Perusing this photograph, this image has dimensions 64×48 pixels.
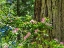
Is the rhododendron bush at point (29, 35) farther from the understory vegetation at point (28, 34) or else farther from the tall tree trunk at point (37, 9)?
the tall tree trunk at point (37, 9)

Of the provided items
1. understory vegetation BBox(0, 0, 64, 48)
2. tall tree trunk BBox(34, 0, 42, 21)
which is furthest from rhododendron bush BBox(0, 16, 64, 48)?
tall tree trunk BBox(34, 0, 42, 21)

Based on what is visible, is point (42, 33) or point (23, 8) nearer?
point (42, 33)

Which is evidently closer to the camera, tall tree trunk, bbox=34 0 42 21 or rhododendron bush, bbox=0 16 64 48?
rhododendron bush, bbox=0 16 64 48

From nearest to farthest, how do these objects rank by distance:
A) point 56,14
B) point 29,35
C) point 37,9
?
point 29,35 < point 56,14 < point 37,9

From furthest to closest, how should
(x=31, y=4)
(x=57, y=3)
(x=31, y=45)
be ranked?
(x=31, y=4), (x=57, y=3), (x=31, y=45)

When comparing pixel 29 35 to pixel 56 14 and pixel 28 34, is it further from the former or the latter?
pixel 56 14

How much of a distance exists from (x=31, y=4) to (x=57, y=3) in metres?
3.63

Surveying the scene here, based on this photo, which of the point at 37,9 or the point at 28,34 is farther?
the point at 37,9

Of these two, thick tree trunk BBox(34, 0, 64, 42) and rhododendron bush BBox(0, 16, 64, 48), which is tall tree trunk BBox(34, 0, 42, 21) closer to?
thick tree trunk BBox(34, 0, 64, 42)

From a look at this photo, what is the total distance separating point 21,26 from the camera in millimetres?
3037

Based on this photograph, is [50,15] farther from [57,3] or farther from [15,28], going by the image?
[15,28]

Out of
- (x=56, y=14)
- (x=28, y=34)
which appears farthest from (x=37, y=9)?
(x=28, y=34)

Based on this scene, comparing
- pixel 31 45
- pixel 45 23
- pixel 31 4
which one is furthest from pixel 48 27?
pixel 31 4

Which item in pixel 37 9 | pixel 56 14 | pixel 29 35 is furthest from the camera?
pixel 37 9
